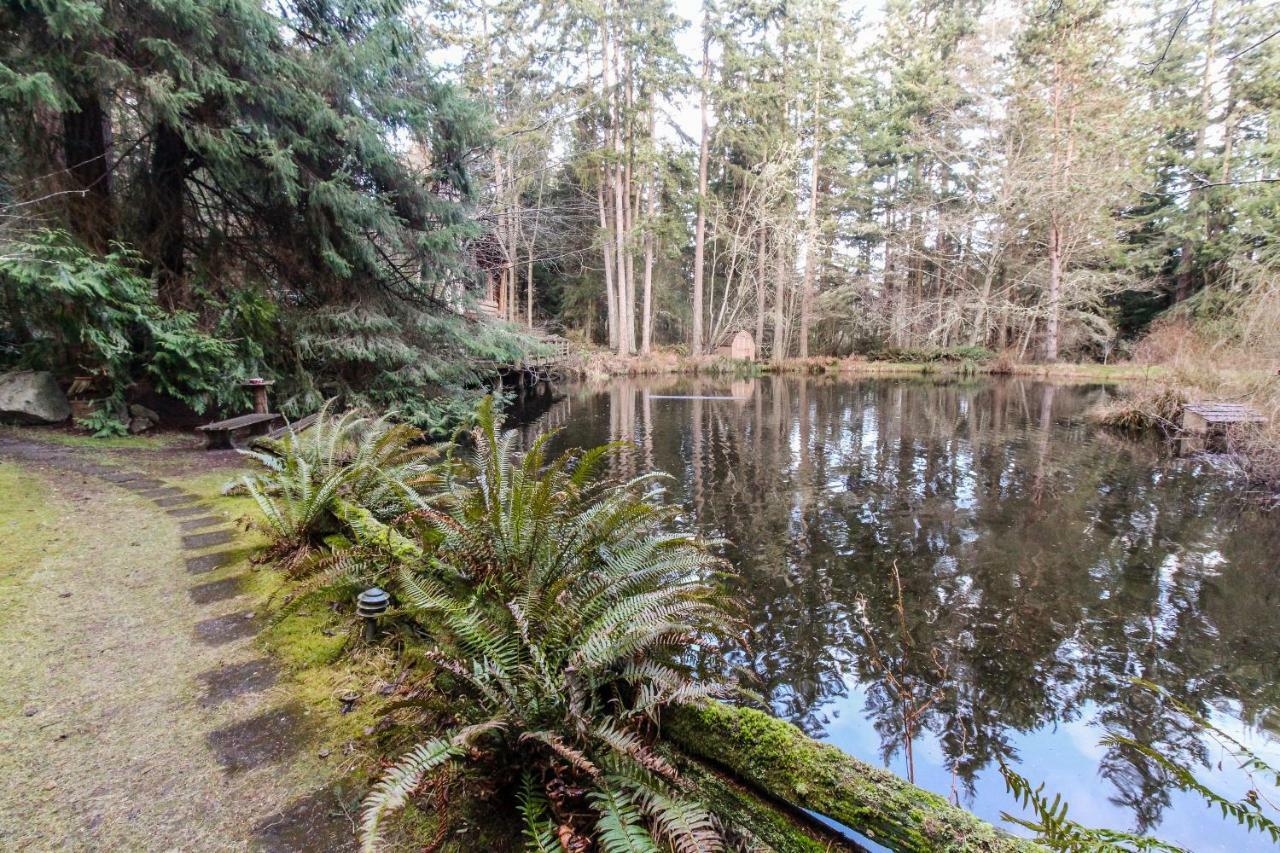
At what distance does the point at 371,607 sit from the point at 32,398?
6.64 meters

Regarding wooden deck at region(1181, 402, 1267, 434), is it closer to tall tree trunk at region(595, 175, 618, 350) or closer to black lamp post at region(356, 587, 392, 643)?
black lamp post at region(356, 587, 392, 643)

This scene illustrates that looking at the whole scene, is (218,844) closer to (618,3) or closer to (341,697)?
(341,697)

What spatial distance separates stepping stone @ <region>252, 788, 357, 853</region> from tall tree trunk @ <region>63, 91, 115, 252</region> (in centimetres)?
734

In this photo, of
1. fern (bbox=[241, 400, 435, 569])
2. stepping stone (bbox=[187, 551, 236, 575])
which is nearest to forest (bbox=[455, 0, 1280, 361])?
fern (bbox=[241, 400, 435, 569])

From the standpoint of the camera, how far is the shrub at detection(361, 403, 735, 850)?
1.32 metres

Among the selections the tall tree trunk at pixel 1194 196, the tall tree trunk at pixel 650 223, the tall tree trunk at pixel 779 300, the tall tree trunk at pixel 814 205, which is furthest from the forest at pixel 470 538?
the tall tree trunk at pixel 779 300

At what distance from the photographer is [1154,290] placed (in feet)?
68.9

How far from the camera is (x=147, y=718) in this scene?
1.81m

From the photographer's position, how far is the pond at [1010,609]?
2.44m

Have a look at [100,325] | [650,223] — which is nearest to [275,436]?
[100,325]

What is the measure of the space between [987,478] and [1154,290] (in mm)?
21896

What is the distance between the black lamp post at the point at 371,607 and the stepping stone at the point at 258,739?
0.40 m

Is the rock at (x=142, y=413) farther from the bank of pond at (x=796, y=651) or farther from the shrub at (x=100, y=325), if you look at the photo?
the bank of pond at (x=796, y=651)

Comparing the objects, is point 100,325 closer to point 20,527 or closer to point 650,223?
point 20,527
